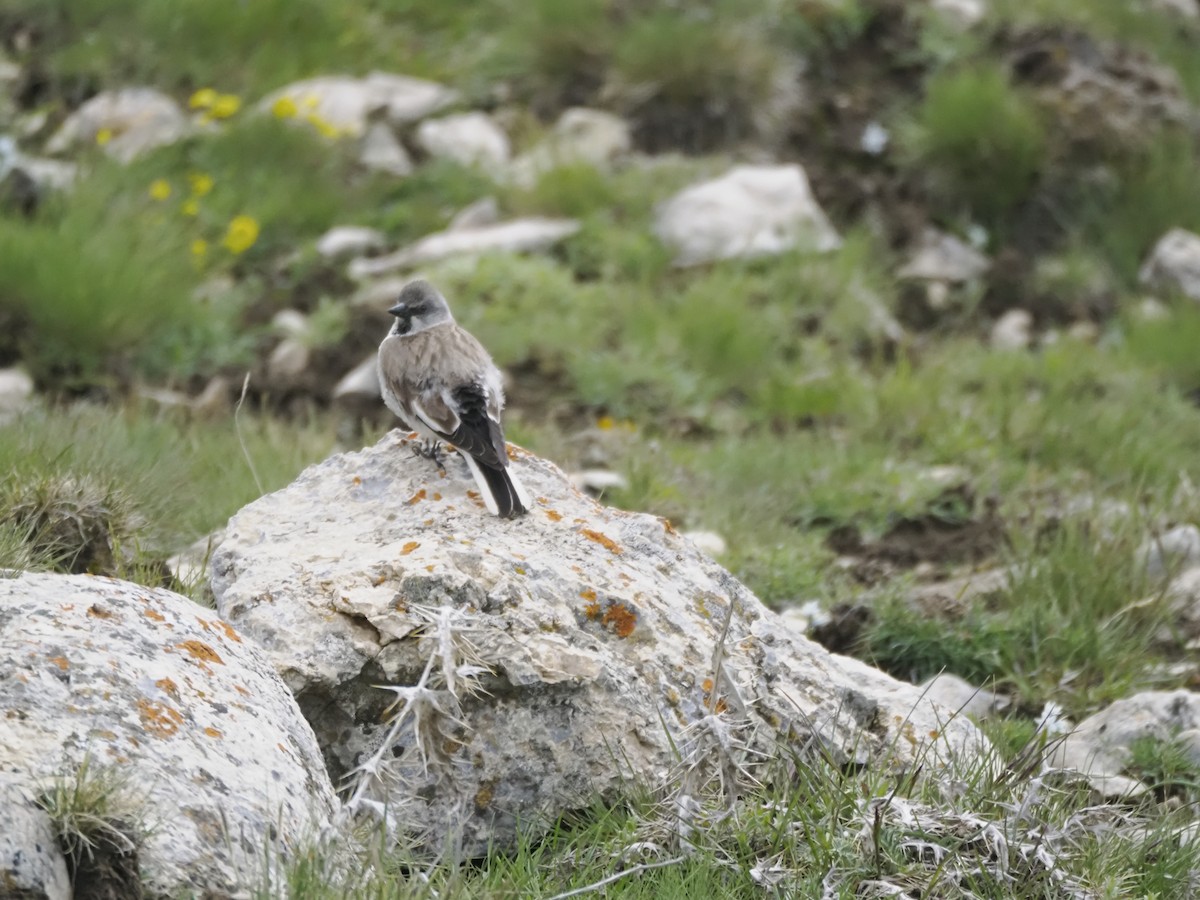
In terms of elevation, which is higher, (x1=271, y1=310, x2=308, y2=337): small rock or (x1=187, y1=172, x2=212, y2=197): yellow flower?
(x1=187, y1=172, x2=212, y2=197): yellow flower

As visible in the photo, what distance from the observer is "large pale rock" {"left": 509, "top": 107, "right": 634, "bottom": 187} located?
10.6 meters

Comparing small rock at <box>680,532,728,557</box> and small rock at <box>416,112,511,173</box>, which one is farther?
small rock at <box>416,112,511,173</box>

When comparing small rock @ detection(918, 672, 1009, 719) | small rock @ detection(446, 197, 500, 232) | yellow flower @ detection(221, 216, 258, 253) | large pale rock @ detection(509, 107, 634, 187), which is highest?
small rock @ detection(918, 672, 1009, 719)

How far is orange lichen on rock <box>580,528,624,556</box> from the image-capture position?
431cm

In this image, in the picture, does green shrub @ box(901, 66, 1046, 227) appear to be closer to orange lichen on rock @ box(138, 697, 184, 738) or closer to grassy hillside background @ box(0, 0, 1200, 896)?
grassy hillside background @ box(0, 0, 1200, 896)

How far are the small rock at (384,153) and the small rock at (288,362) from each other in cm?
221

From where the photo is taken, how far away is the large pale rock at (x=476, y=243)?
9703 millimetres

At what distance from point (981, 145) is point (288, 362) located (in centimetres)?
501

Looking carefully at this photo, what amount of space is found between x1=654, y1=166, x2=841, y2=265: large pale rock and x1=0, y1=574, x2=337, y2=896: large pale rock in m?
6.67

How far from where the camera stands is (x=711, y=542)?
636cm

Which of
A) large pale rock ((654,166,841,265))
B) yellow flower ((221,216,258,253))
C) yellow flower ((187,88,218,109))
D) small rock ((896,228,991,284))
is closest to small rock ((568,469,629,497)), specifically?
large pale rock ((654,166,841,265))

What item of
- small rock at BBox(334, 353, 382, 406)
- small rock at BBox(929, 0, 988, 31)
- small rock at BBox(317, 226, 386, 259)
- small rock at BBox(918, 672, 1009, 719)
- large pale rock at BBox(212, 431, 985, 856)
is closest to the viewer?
large pale rock at BBox(212, 431, 985, 856)

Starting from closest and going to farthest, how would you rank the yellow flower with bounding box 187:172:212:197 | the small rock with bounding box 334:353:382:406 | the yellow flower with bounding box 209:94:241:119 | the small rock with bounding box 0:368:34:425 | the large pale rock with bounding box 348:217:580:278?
the small rock with bounding box 0:368:34:425 → the small rock with bounding box 334:353:382:406 → the large pale rock with bounding box 348:217:580:278 → the yellow flower with bounding box 187:172:212:197 → the yellow flower with bounding box 209:94:241:119

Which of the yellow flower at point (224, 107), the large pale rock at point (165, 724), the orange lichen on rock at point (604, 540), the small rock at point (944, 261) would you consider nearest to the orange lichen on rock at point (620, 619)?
the orange lichen on rock at point (604, 540)
